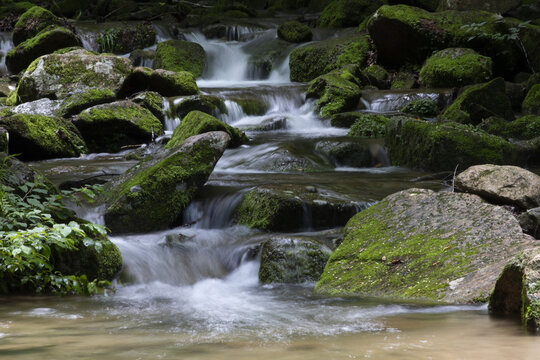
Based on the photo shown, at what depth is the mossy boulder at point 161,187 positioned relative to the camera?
614 centimetres

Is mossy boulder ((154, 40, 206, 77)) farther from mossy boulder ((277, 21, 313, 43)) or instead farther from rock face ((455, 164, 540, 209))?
rock face ((455, 164, 540, 209))

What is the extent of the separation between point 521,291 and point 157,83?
443 inches

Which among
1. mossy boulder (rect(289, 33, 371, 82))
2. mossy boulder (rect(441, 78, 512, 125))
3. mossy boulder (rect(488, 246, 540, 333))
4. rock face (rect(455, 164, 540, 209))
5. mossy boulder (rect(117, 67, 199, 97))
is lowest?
mossy boulder (rect(488, 246, 540, 333))

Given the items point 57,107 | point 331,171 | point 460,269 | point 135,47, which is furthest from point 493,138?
point 135,47

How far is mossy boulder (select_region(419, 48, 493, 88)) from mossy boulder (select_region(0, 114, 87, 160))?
9168mm

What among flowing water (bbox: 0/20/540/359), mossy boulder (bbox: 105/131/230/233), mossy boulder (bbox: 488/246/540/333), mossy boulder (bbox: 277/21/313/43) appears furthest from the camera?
mossy boulder (bbox: 277/21/313/43)

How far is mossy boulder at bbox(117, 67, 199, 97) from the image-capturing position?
42.9 ft

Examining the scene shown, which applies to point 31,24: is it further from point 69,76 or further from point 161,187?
point 161,187

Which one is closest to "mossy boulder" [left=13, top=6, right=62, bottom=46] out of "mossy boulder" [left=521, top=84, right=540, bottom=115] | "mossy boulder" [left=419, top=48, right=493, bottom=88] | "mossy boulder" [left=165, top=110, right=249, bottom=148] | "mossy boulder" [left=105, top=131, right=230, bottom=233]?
"mossy boulder" [left=165, top=110, right=249, bottom=148]

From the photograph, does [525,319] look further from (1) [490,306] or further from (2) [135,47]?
(2) [135,47]

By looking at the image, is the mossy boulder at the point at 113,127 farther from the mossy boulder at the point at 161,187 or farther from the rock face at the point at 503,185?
the rock face at the point at 503,185

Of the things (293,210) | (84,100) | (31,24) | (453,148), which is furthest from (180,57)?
(293,210)

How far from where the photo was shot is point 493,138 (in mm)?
8617

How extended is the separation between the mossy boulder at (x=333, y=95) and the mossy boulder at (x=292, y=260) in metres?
8.06
